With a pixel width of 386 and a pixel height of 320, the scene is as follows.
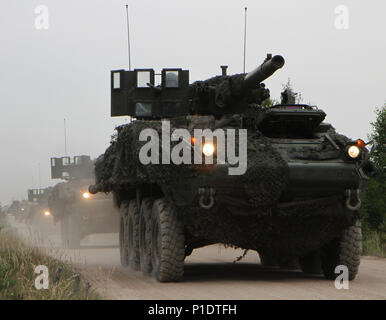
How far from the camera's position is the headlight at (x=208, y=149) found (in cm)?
1096

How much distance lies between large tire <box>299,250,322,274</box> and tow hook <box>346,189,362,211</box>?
87.0 inches

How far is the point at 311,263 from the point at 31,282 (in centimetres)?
539

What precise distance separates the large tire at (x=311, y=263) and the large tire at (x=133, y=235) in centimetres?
259

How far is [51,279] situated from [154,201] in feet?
10.1

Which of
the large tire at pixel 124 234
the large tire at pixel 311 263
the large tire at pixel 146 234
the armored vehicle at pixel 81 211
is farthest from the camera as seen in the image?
the armored vehicle at pixel 81 211

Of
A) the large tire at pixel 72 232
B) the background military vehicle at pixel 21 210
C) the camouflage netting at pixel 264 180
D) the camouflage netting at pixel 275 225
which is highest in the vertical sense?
the camouflage netting at pixel 264 180

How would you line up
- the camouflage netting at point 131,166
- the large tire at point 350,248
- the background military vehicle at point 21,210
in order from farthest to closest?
the background military vehicle at point 21,210 < the large tire at point 350,248 < the camouflage netting at point 131,166

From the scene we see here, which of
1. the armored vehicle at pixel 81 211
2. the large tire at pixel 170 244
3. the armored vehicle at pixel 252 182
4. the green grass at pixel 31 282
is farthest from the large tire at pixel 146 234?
the armored vehicle at pixel 81 211

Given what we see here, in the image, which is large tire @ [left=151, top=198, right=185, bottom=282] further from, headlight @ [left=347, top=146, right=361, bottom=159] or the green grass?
headlight @ [left=347, top=146, right=361, bottom=159]

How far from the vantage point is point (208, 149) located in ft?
36.1

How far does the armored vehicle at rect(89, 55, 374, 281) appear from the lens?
36.1 feet

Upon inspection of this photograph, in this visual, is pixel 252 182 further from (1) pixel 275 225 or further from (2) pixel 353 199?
(2) pixel 353 199

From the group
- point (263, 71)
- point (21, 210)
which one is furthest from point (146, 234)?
point (21, 210)

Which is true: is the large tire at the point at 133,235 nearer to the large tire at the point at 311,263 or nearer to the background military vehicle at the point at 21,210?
the large tire at the point at 311,263
